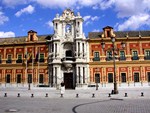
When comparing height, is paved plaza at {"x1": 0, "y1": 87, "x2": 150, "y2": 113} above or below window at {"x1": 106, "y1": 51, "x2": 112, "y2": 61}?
below

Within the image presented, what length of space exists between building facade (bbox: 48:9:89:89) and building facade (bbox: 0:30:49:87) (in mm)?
1936

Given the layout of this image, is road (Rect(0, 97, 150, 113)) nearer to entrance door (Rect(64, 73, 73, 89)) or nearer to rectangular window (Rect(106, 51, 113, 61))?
entrance door (Rect(64, 73, 73, 89))

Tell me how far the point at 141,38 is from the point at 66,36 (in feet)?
43.3

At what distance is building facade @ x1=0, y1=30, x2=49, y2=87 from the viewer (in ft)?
143

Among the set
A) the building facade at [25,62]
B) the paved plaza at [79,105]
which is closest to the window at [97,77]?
the building facade at [25,62]

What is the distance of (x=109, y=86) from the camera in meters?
40.7

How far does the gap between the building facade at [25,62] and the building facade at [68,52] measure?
194 centimetres

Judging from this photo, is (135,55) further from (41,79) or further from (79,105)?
(79,105)

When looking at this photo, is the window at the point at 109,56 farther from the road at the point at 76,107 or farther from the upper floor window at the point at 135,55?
the road at the point at 76,107

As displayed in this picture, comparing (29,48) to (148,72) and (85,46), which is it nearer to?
(85,46)

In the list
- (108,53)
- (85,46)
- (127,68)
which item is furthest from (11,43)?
(127,68)

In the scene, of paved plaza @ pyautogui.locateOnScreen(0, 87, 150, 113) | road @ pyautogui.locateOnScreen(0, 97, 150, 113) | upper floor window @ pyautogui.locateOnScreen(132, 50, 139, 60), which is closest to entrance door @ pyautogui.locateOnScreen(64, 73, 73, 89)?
upper floor window @ pyautogui.locateOnScreen(132, 50, 139, 60)

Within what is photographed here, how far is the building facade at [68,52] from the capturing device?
40875mm

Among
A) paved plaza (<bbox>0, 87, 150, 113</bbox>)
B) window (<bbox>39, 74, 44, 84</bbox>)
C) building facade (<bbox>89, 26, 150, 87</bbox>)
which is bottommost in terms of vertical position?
paved plaza (<bbox>0, 87, 150, 113</bbox>)
